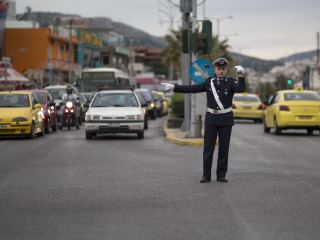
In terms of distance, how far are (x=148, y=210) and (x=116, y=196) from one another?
1457mm

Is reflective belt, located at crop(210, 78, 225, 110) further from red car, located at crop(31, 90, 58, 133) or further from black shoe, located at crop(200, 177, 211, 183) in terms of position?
red car, located at crop(31, 90, 58, 133)

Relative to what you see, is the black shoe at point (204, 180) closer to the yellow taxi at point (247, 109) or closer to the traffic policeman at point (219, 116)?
the traffic policeman at point (219, 116)

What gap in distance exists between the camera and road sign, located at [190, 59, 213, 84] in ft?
75.8

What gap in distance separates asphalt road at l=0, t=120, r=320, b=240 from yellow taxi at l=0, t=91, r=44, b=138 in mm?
5487

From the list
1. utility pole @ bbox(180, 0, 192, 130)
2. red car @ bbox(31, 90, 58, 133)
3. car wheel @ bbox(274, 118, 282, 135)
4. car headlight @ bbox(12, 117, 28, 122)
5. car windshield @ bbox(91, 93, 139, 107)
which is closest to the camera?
utility pole @ bbox(180, 0, 192, 130)

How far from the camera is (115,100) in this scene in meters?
27.1

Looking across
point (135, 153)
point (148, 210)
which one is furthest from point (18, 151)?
point (148, 210)

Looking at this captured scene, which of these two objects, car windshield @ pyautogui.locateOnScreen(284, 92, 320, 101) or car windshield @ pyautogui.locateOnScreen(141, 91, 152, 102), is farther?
car windshield @ pyautogui.locateOnScreen(141, 91, 152, 102)

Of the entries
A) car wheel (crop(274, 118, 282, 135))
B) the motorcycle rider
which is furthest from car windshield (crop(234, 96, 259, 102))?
car wheel (crop(274, 118, 282, 135))

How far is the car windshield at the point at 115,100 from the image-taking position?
26.9 metres

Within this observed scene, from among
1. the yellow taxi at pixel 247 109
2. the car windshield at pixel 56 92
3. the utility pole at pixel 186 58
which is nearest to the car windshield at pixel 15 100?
the utility pole at pixel 186 58

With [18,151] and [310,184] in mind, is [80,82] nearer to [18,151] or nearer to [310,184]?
[18,151]

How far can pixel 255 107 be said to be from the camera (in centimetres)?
4212

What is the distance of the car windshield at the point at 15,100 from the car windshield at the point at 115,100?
2.11 metres
